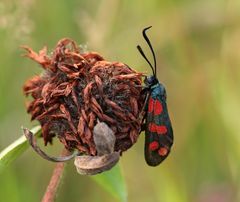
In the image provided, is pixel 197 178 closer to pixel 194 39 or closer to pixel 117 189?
pixel 194 39

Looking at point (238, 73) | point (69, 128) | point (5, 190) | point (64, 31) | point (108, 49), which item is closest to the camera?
point (69, 128)

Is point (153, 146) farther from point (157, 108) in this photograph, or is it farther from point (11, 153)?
point (11, 153)

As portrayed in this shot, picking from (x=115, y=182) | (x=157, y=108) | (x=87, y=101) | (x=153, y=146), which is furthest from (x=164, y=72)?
(x=87, y=101)

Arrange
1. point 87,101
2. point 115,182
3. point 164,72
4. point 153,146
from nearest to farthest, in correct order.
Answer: point 87,101 < point 153,146 < point 115,182 < point 164,72

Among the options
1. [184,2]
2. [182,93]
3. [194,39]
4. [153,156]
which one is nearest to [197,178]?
[182,93]

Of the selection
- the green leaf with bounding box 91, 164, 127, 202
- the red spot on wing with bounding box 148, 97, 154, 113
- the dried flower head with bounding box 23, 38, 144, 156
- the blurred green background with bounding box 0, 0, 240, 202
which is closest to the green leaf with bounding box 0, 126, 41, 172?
the dried flower head with bounding box 23, 38, 144, 156
